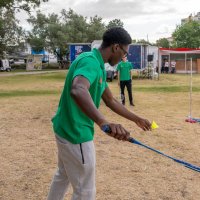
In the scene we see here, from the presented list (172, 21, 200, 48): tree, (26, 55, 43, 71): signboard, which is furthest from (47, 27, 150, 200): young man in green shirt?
(172, 21, 200, 48): tree

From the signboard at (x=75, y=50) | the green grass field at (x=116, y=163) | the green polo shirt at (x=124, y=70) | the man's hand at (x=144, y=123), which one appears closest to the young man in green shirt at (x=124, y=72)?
the green polo shirt at (x=124, y=70)

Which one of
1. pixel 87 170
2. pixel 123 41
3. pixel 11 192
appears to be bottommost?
pixel 11 192

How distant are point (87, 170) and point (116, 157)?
3.29 m

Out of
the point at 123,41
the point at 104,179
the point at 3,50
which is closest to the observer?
the point at 123,41

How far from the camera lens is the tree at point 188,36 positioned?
6638 centimetres

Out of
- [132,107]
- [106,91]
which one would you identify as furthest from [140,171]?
[132,107]

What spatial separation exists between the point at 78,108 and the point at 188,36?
66.9 m

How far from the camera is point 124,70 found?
12992 millimetres

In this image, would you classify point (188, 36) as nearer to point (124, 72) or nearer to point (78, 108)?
point (124, 72)

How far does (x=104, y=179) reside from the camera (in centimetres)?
506

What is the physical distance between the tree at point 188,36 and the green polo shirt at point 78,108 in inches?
2597

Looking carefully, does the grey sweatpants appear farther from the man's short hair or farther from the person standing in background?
the person standing in background

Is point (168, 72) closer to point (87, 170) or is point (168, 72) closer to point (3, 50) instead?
point (3, 50)

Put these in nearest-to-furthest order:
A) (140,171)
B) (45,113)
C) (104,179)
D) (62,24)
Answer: (104,179), (140,171), (45,113), (62,24)
